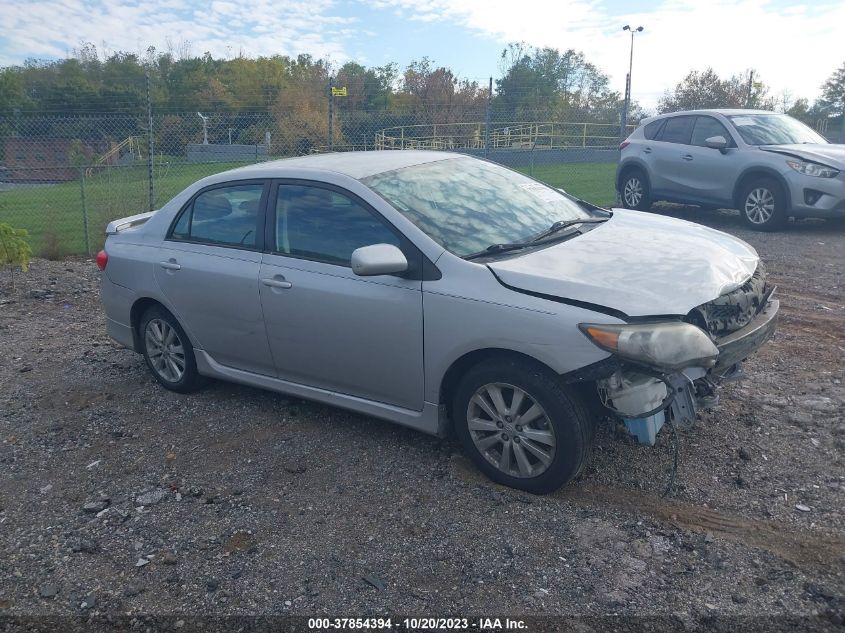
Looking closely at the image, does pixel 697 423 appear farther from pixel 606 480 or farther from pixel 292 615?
pixel 292 615

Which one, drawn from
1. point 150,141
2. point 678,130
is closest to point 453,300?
point 150,141

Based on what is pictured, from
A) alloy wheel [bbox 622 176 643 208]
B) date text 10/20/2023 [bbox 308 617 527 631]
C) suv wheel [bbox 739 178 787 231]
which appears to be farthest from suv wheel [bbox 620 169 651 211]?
date text 10/20/2023 [bbox 308 617 527 631]

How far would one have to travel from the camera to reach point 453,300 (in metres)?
3.90

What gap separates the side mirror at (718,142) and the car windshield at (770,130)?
254 millimetres

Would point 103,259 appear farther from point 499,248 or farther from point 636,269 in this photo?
point 636,269

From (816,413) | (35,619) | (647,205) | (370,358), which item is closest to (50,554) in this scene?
(35,619)

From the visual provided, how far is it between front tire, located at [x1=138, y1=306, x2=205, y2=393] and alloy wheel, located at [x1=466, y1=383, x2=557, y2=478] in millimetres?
2447

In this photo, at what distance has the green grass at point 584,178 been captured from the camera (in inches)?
663

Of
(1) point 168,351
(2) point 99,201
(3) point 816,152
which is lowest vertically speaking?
(1) point 168,351

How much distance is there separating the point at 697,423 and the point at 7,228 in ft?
27.5

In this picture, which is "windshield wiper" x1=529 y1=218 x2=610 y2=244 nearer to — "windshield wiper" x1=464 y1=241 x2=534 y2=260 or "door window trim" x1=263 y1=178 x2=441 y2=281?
"windshield wiper" x1=464 y1=241 x2=534 y2=260

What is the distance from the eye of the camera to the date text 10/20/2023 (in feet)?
9.74

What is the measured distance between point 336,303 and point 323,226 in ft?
1.74

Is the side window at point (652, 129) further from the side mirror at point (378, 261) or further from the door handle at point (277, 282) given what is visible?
the side mirror at point (378, 261)
